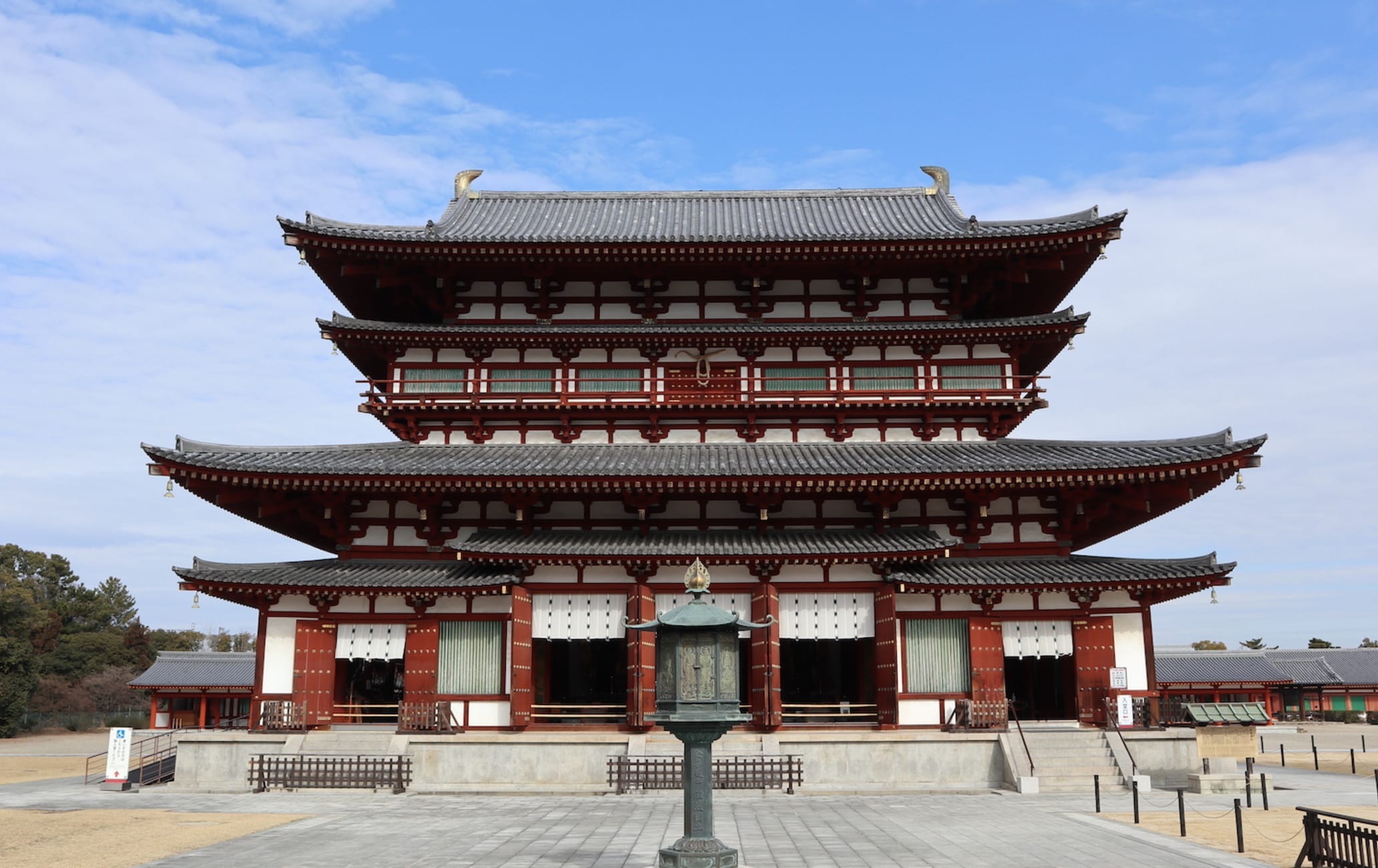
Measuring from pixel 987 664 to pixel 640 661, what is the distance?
9135 millimetres

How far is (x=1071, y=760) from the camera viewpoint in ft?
78.7

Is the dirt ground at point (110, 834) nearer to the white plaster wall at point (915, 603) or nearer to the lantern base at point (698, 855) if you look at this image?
the lantern base at point (698, 855)

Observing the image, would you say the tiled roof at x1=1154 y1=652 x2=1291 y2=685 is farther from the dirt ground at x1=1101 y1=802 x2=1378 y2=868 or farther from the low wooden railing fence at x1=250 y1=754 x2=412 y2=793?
the low wooden railing fence at x1=250 y1=754 x2=412 y2=793

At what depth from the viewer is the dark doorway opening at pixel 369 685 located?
96.7ft

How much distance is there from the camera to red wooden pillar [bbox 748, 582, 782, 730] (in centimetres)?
2483

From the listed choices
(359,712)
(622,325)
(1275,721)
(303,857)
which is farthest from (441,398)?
(1275,721)

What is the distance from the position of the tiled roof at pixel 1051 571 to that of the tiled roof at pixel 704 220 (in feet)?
30.7

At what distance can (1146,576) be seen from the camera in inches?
984

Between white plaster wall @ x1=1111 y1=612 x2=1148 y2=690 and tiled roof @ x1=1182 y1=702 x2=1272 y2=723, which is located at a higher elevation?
white plaster wall @ x1=1111 y1=612 x2=1148 y2=690

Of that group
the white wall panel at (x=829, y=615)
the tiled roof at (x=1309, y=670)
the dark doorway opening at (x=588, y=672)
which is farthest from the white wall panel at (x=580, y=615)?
the tiled roof at (x=1309, y=670)

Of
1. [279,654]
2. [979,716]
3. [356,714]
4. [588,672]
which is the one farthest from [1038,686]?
[279,654]

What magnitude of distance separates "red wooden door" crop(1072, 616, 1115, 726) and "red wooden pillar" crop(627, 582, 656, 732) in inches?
451

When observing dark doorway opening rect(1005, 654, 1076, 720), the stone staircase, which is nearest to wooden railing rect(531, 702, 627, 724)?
the stone staircase

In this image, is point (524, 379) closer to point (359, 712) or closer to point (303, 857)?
point (359, 712)
